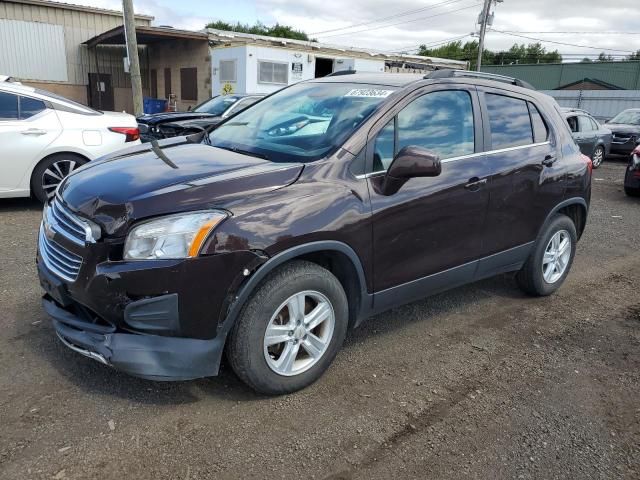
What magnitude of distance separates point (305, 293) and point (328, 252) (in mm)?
279

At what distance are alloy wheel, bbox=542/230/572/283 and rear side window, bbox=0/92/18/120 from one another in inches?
248

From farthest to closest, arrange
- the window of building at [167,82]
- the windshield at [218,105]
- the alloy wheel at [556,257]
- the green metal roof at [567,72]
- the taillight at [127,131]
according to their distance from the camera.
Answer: the green metal roof at [567,72] → the window of building at [167,82] → the windshield at [218,105] → the taillight at [127,131] → the alloy wheel at [556,257]

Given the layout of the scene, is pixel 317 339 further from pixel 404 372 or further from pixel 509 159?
pixel 509 159

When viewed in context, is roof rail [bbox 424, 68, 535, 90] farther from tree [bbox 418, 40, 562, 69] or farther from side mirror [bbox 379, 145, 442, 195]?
tree [bbox 418, 40, 562, 69]

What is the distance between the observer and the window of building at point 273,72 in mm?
19719

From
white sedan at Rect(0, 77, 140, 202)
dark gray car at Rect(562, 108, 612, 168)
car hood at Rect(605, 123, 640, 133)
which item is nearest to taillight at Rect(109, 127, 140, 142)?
white sedan at Rect(0, 77, 140, 202)

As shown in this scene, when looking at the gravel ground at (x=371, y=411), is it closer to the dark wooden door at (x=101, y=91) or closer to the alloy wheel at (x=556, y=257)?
the alloy wheel at (x=556, y=257)

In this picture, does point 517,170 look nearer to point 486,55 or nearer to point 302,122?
point 302,122

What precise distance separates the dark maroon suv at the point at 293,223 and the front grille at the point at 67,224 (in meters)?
0.01

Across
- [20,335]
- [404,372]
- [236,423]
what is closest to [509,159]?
[404,372]

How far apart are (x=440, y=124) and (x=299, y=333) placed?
174cm

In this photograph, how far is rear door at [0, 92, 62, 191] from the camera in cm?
658

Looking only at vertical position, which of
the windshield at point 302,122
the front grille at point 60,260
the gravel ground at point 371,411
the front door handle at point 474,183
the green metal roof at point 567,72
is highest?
the green metal roof at point 567,72

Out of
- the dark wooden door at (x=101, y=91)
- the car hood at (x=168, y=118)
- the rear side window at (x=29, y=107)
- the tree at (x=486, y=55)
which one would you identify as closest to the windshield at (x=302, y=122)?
the rear side window at (x=29, y=107)
